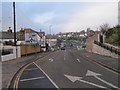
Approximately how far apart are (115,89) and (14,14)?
28.1 meters

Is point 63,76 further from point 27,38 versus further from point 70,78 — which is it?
point 27,38

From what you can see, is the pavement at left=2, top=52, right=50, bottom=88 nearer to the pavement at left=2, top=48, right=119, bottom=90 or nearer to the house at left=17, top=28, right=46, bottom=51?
the pavement at left=2, top=48, right=119, bottom=90

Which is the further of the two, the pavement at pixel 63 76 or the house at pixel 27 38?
the house at pixel 27 38

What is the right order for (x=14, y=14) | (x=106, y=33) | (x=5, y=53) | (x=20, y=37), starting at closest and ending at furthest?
1. (x=5, y=53)
2. (x=14, y=14)
3. (x=106, y=33)
4. (x=20, y=37)

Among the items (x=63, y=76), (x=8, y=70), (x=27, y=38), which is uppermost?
(x=27, y=38)

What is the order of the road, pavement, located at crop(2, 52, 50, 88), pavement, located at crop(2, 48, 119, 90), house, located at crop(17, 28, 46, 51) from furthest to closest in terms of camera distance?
1. house, located at crop(17, 28, 46, 51)
2. pavement, located at crop(2, 52, 50, 88)
3. pavement, located at crop(2, 48, 119, 90)
4. the road

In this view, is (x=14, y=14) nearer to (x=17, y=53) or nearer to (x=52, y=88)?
(x=17, y=53)

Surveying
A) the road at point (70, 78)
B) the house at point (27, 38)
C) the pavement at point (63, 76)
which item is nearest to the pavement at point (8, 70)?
the pavement at point (63, 76)

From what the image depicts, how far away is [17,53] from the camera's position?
34219mm

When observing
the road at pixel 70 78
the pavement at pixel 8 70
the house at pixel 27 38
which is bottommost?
the pavement at pixel 8 70

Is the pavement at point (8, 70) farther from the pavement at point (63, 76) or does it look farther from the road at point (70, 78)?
the road at point (70, 78)

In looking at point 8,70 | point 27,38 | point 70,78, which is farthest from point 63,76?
point 27,38

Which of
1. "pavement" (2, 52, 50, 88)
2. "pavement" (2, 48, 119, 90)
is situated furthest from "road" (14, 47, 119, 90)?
"pavement" (2, 52, 50, 88)

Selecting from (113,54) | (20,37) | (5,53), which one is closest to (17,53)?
(5,53)
